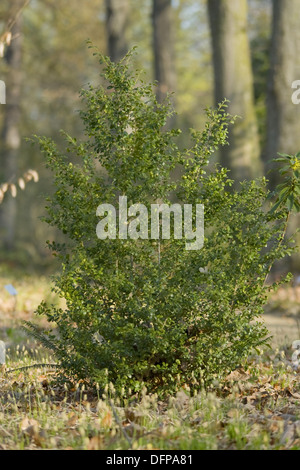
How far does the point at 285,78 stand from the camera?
11.6 m

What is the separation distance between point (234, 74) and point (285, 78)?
1.01 meters

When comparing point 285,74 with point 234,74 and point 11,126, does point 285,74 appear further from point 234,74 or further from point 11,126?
point 11,126

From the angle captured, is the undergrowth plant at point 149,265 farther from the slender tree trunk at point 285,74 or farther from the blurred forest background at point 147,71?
the slender tree trunk at point 285,74

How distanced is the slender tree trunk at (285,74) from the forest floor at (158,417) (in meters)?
7.01

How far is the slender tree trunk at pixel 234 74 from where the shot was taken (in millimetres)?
11930

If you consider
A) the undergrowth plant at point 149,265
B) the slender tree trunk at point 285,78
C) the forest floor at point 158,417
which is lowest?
the forest floor at point 158,417

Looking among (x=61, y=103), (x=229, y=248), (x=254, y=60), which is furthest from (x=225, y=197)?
(x=61, y=103)

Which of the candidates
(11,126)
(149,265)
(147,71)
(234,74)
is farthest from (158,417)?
(11,126)

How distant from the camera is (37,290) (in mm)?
12531

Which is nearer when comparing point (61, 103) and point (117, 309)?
point (117, 309)

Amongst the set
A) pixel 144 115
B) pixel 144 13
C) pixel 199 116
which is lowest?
pixel 144 115

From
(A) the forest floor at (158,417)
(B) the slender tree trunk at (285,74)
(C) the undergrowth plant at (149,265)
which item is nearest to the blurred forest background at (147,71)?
(B) the slender tree trunk at (285,74)
